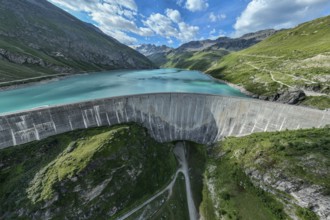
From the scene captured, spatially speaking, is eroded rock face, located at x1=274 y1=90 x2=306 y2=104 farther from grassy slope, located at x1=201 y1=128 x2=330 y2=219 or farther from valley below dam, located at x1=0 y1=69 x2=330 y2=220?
grassy slope, located at x1=201 y1=128 x2=330 y2=219

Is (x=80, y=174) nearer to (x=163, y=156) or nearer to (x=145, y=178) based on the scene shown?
(x=145, y=178)

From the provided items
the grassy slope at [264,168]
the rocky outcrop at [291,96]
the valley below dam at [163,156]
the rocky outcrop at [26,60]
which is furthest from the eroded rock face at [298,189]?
the rocky outcrop at [26,60]

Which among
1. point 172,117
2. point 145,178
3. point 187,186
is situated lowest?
point 187,186

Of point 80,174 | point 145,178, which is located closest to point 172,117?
point 145,178

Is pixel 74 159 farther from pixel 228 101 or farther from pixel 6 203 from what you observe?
pixel 228 101

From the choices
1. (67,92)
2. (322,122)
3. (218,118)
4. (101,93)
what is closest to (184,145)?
(218,118)
